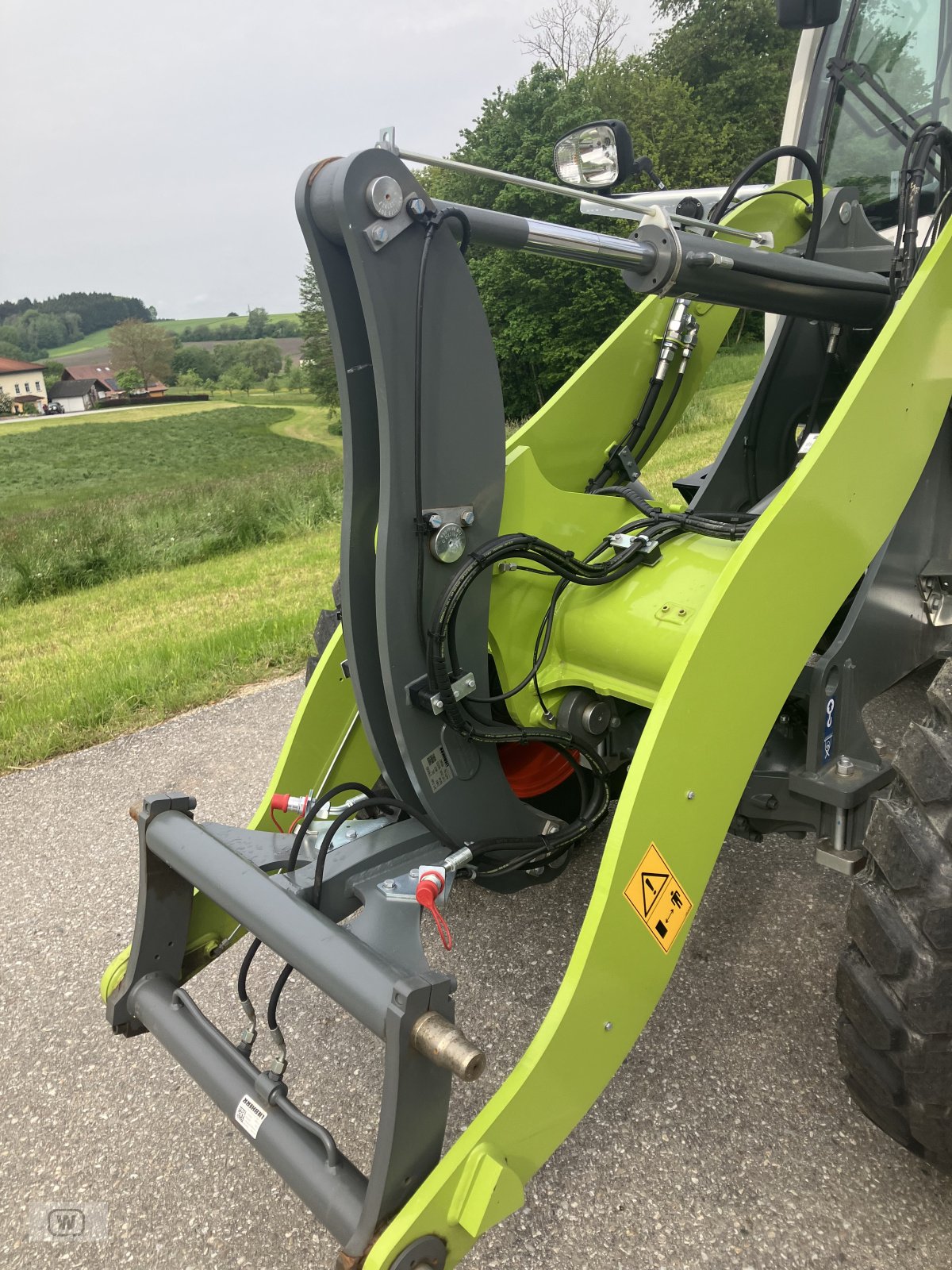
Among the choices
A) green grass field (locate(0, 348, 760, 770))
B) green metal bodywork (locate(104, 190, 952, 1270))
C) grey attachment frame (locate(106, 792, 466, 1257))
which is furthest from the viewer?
green grass field (locate(0, 348, 760, 770))

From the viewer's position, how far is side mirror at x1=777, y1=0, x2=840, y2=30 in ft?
8.17

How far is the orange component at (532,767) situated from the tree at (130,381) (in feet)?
175

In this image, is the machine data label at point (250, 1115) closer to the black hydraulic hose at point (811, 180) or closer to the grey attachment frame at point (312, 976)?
the grey attachment frame at point (312, 976)

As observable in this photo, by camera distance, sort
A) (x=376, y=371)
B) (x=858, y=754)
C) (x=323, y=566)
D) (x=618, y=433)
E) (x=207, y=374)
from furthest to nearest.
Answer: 1. (x=207, y=374)
2. (x=323, y=566)
3. (x=618, y=433)
4. (x=858, y=754)
5. (x=376, y=371)

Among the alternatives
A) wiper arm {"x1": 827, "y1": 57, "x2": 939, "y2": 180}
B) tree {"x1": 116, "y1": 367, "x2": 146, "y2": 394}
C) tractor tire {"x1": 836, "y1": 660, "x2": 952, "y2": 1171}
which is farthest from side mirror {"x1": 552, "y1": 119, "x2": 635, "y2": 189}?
tree {"x1": 116, "y1": 367, "x2": 146, "y2": 394}

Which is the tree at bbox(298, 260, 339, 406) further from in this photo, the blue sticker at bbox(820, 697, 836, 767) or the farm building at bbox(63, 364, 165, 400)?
the blue sticker at bbox(820, 697, 836, 767)

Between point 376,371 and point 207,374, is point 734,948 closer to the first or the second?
point 376,371

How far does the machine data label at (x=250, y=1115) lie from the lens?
1661mm

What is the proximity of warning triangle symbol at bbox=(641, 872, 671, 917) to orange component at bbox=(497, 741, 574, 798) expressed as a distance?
0.71m

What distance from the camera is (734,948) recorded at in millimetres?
2635

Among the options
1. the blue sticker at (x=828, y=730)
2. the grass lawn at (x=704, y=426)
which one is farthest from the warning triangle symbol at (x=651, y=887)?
the grass lawn at (x=704, y=426)

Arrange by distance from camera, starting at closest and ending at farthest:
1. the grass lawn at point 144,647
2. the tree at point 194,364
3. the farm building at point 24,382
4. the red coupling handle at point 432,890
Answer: the red coupling handle at point 432,890 < the grass lawn at point 144,647 < the tree at point 194,364 < the farm building at point 24,382

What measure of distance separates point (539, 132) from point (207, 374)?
26.4 m

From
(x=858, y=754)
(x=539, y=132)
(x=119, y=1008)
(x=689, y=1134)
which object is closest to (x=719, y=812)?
(x=858, y=754)
